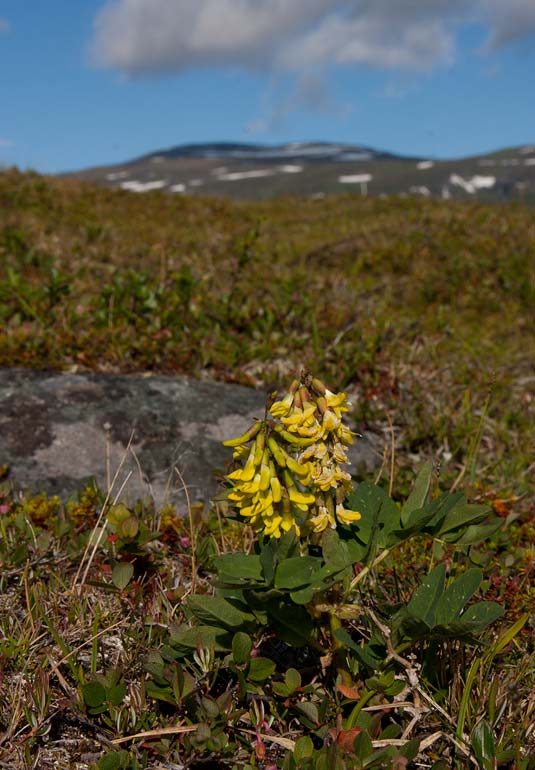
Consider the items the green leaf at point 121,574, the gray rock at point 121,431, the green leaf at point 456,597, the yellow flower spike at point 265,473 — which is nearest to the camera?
the yellow flower spike at point 265,473

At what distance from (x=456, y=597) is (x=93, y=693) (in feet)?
4.44

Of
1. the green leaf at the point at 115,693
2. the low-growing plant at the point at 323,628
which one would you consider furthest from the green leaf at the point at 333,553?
the green leaf at the point at 115,693

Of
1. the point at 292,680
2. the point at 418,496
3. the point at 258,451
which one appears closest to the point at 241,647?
the point at 292,680

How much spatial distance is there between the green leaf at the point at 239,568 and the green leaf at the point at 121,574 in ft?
2.66

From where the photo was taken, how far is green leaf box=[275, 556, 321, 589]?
7.47ft

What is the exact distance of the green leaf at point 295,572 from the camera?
228cm

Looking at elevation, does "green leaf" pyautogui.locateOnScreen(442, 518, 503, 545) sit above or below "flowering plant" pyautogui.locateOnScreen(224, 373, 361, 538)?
below

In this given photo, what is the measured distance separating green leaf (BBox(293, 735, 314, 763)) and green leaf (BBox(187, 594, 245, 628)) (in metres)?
0.44

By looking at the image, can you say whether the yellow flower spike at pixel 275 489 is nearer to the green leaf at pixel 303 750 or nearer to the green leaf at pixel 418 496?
the green leaf at pixel 418 496

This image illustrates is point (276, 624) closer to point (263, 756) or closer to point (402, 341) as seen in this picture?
point (263, 756)

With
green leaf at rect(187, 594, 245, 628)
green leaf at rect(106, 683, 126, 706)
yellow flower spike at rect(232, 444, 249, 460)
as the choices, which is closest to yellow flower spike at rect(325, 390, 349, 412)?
yellow flower spike at rect(232, 444, 249, 460)

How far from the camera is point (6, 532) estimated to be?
3.71m

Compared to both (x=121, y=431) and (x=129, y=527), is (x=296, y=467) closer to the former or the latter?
(x=129, y=527)

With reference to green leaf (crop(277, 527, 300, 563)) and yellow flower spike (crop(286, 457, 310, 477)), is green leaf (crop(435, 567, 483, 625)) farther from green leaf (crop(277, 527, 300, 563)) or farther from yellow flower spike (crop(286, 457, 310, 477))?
yellow flower spike (crop(286, 457, 310, 477))
